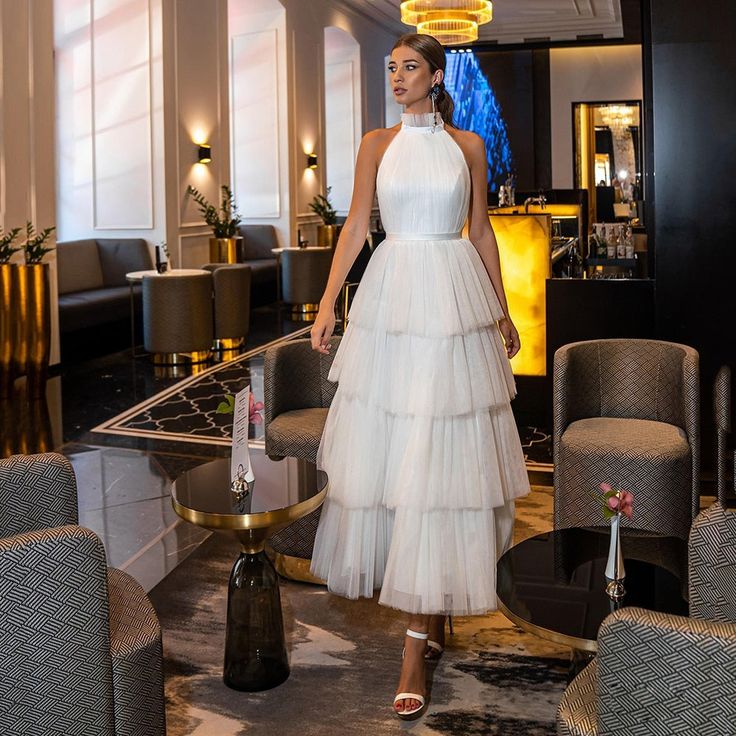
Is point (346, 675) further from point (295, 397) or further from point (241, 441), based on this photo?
point (295, 397)

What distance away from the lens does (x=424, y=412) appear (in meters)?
2.63

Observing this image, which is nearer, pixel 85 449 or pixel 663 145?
pixel 663 145

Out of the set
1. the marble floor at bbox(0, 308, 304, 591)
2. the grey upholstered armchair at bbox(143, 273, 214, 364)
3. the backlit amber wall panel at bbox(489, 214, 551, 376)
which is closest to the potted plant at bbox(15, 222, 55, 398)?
the marble floor at bbox(0, 308, 304, 591)

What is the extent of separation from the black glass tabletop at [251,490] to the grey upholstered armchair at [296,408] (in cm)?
46

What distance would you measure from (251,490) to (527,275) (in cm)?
360

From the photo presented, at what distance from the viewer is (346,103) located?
53.2ft

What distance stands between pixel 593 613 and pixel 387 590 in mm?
625

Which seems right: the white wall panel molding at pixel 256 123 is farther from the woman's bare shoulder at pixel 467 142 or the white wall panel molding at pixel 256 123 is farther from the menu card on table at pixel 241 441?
the menu card on table at pixel 241 441

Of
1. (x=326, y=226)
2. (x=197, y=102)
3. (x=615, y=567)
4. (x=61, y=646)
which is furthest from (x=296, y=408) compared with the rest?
(x=326, y=226)

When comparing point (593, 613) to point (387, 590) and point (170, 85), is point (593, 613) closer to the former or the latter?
point (387, 590)

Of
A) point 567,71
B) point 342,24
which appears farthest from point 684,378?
point 567,71

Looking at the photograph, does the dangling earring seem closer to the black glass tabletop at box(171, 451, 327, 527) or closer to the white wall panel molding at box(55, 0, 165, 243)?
the black glass tabletop at box(171, 451, 327, 527)

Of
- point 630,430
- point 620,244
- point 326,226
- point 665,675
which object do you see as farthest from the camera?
point 326,226

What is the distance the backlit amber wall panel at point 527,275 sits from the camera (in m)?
5.92
